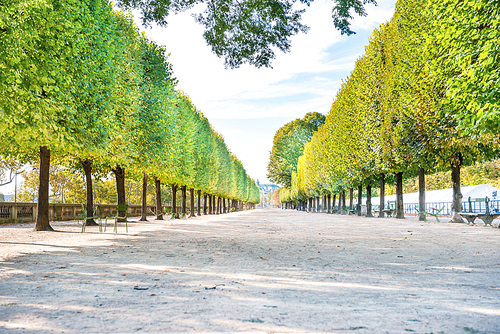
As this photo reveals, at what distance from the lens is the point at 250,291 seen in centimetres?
543

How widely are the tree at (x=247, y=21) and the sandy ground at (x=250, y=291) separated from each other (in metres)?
6.01

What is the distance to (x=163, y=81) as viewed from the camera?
23812 millimetres

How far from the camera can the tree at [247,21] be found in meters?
9.88

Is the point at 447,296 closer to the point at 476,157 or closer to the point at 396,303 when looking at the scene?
the point at 396,303

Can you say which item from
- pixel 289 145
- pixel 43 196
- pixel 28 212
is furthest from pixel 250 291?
pixel 289 145

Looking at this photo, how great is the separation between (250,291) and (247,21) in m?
7.90

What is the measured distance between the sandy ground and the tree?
6.01 m

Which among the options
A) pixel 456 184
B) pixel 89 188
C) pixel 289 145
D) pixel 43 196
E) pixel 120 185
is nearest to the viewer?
pixel 43 196

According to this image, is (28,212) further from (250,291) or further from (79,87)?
(250,291)

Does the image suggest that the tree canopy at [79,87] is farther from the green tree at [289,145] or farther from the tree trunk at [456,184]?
the green tree at [289,145]

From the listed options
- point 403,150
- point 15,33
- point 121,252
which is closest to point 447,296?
point 121,252

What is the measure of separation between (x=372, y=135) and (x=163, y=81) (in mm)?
15865

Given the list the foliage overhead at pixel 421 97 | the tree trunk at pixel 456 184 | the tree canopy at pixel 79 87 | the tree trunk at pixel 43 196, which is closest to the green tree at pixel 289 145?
the foliage overhead at pixel 421 97

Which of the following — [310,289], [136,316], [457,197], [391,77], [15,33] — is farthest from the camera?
[391,77]
